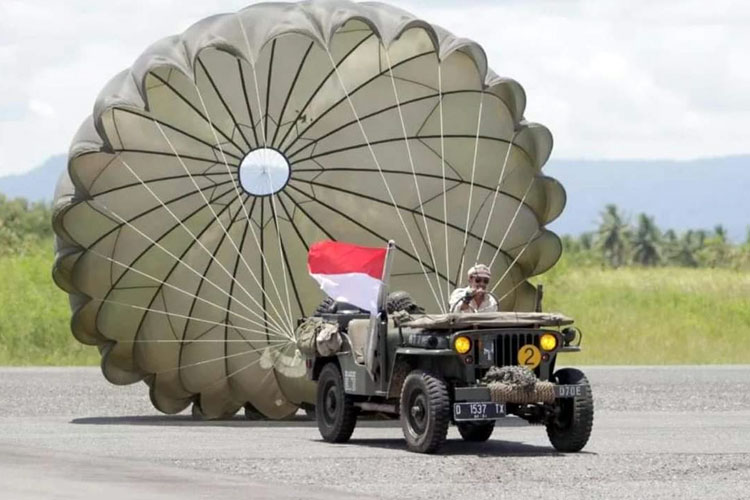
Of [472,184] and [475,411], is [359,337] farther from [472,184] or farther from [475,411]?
[472,184]

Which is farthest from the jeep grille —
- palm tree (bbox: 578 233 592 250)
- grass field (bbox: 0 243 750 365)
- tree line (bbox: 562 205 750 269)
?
palm tree (bbox: 578 233 592 250)

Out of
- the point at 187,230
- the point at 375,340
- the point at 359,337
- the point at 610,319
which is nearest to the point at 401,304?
the point at 359,337

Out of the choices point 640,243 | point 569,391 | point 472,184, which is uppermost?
point 640,243

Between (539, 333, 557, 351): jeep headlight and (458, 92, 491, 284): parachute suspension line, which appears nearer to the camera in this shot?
(539, 333, 557, 351): jeep headlight

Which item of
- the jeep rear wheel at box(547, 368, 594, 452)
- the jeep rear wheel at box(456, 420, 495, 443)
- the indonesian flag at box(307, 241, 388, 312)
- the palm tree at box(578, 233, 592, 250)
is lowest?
the jeep rear wheel at box(456, 420, 495, 443)

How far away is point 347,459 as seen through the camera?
15016 mm

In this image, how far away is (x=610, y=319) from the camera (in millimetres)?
43406

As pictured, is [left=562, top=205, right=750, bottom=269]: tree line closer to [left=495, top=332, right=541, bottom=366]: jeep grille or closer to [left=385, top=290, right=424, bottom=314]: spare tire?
[left=385, top=290, right=424, bottom=314]: spare tire

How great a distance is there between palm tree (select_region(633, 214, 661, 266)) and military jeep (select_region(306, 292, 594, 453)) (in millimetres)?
101550

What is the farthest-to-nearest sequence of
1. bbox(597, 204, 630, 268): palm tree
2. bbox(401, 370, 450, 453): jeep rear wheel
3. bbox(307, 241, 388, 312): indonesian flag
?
bbox(597, 204, 630, 268): palm tree, bbox(307, 241, 388, 312): indonesian flag, bbox(401, 370, 450, 453): jeep rear wheel

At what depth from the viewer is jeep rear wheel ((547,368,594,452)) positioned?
15469 millimetres

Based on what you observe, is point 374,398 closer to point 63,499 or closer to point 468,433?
point 468,433

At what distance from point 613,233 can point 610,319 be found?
2974 inches

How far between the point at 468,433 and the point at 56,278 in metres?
5.64
